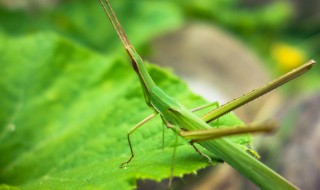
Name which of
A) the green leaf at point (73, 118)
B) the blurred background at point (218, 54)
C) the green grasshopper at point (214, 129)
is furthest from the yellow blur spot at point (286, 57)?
the green grasshopper at point (214, 129)

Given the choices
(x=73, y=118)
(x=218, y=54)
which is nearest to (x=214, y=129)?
(x=73, y=118)

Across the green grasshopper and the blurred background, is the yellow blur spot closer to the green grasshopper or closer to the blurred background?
the blurred background

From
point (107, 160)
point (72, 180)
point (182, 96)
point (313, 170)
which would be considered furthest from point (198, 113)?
point (313, 170)

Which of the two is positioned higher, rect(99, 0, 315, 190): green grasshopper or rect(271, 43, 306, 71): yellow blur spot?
rect(99, 0, 315, 190): green grasshopper

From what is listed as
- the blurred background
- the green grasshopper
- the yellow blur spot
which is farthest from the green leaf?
the yellow blur spot

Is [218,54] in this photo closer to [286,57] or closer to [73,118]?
[286,57]

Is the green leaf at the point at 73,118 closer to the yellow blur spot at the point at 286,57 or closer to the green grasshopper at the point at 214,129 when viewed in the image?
the green grasshopper at the point at 214,129
